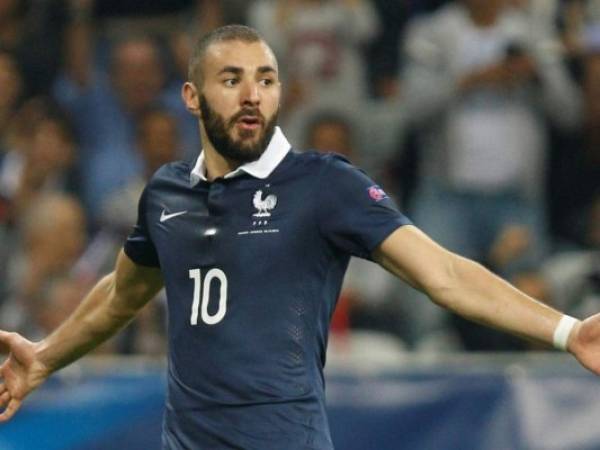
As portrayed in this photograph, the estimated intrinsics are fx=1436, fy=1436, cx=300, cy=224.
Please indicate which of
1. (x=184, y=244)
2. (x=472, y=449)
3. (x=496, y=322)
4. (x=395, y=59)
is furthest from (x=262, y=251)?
(x=395, y=59)

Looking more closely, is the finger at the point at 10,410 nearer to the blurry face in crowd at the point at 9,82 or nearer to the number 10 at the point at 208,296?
the number 10 at the point at 208,296

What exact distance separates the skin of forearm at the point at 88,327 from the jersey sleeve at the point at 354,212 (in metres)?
0.95

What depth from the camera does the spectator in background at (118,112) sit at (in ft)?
27.2

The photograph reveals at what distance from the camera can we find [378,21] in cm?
849

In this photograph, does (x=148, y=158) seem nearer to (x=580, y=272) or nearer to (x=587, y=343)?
(x=580, y=272)

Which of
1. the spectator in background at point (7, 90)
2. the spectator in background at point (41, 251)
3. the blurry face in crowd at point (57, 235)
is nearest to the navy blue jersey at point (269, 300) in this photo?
the spectator in background at point (41, 251)

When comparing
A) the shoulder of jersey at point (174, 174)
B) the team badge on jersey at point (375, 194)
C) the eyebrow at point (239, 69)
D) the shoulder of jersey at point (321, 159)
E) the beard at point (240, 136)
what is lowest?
the shoulder of jersey at point (174, 174)

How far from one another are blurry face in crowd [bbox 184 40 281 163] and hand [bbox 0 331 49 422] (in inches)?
39.8

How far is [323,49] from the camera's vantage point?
27.0 ft

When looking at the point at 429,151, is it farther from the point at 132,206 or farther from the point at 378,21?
the point at 132,206

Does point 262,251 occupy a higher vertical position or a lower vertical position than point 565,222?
higher

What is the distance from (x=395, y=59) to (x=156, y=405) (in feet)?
10.2

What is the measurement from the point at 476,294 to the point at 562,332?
0.85 feet

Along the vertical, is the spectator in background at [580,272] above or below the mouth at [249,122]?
below
